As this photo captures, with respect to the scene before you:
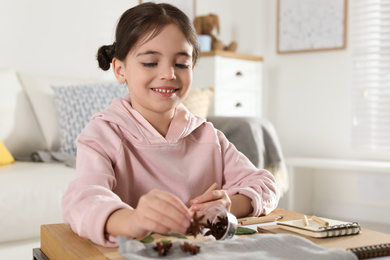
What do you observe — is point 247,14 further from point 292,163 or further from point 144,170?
point 144,170

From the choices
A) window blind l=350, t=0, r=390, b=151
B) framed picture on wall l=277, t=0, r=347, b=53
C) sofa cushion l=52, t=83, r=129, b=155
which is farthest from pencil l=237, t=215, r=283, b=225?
framed picture on wall l=277, t=0, r=347, b=53

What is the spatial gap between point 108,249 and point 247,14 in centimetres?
357

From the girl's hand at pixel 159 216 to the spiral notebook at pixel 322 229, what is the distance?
23 centimetres

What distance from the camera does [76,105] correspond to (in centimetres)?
243

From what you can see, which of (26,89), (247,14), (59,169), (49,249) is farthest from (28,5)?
(49,249)

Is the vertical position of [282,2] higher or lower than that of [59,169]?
higher

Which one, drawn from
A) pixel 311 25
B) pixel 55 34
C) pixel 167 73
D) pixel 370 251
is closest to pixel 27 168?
pixel 167 73

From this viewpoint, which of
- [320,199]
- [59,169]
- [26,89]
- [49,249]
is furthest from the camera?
[320,199]

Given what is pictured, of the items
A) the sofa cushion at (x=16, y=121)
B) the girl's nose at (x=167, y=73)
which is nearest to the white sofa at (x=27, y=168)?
the sofa cushion at (x=16, y=121)

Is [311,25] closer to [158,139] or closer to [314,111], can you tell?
[314,111]

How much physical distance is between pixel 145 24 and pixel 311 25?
292 cm

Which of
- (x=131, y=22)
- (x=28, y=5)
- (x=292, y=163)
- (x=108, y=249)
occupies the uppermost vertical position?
(x=28, y=5)

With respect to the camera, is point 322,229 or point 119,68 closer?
point 322,229

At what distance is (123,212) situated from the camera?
2.48 feet
